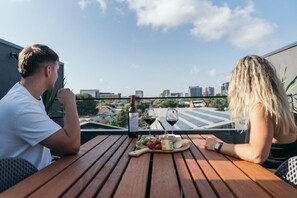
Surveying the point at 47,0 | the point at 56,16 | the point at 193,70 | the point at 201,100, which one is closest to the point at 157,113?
the point at 201,100

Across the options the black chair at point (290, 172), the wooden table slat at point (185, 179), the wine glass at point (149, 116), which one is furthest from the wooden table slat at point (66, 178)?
the black chair at point (290, 172)

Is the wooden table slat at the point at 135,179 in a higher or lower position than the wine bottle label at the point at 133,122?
lower

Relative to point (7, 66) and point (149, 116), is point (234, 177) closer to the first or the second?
point (149, 116)

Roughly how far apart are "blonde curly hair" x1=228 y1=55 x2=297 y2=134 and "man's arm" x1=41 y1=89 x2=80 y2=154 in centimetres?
109

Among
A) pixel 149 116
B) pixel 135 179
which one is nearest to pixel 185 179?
pixel 135 179

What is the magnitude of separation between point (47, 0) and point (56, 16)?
5.32ft

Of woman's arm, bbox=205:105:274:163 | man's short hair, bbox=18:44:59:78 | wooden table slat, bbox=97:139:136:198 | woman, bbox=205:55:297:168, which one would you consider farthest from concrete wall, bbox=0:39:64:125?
woman's arm, bbox=205:105:274:163

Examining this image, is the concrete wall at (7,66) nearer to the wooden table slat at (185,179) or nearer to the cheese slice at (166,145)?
the cheese slice at (166,145)

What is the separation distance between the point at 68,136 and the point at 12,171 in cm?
33

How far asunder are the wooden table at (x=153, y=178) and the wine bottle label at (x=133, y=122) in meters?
0.62

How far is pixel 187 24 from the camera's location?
15.7 metres

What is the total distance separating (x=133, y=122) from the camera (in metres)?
2.09

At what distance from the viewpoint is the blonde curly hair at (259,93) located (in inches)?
57.2

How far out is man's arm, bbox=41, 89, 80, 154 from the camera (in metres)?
1.34
